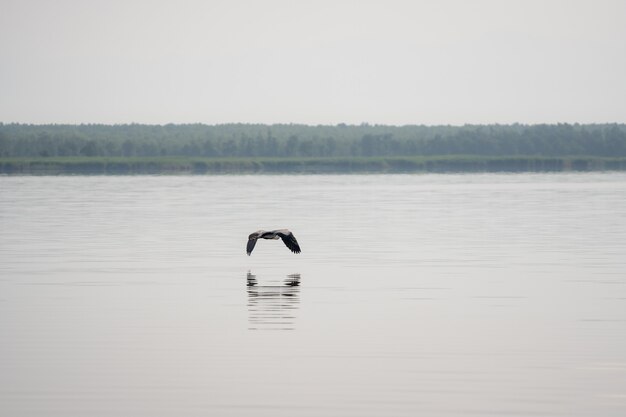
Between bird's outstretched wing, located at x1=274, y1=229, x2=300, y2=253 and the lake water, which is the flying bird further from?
the lake water

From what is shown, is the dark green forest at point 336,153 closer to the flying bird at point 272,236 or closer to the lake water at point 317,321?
the lake water at point 317,321

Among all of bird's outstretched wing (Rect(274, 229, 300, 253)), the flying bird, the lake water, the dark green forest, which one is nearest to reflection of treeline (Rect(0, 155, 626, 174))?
the dark green forest

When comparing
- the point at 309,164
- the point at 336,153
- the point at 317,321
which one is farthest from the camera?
the point at 336,153

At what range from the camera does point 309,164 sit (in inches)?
5807

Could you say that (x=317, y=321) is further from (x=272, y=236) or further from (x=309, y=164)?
(x=309, y=164)

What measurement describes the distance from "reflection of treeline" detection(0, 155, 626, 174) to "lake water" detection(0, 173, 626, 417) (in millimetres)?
97777

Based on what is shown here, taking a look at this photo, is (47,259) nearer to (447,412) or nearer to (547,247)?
(547,247)

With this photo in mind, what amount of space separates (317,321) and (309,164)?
128 m

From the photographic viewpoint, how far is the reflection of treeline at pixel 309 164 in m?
138

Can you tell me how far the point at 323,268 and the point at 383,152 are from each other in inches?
5280

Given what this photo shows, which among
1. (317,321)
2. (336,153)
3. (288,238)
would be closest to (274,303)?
(317,321)

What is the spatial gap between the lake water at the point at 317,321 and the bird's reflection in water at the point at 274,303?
0.15 feet

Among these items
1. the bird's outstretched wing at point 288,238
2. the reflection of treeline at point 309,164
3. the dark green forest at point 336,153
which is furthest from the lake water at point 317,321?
the dark green forest at point 336,153

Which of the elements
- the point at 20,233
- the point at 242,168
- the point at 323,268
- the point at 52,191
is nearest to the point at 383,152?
the point at 242,168
